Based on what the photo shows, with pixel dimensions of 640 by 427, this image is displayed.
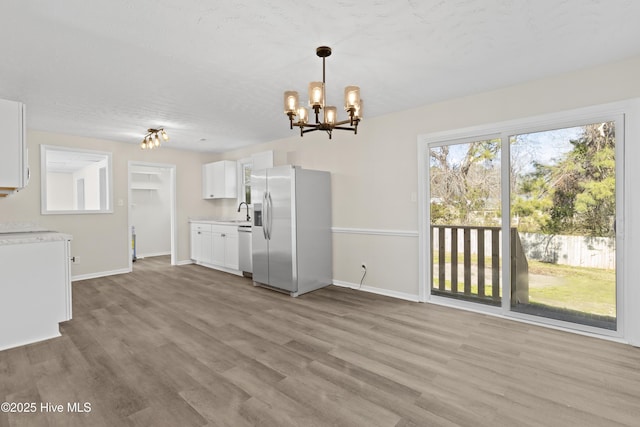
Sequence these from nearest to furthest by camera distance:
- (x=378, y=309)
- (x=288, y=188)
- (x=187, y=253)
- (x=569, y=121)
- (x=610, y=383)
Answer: (x=610, y=383) → (x=569, y=121) → (x=378, y=309) → (x=288, y=188) → (x=187, y=253)

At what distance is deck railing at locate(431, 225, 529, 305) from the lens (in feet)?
10.8

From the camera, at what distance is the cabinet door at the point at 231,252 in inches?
216

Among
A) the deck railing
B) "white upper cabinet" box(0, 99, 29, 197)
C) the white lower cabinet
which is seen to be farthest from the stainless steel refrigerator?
"white upper cabinet" box(0, 99, 29, 197)

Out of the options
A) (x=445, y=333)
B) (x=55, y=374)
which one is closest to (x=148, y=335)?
(x=55, y=374)

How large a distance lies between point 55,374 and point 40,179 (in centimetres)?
385

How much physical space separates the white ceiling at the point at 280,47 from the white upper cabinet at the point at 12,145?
32cm

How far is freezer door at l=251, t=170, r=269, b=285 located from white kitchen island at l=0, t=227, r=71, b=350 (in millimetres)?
2222

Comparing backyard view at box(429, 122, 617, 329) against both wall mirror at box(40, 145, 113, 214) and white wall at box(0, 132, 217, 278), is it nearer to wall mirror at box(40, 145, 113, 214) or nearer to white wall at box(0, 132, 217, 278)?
white wall at box(0, 132, 217, 278)

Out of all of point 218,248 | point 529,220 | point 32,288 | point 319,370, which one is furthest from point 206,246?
point 529,220

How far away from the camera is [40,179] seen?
4750 millimetres

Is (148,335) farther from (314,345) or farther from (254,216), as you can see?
(254,216)

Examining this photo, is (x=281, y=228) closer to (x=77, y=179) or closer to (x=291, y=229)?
(x=291, y=229)

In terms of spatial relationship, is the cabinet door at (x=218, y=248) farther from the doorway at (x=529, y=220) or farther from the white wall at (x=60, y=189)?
the white wall at (x=60, y=189)

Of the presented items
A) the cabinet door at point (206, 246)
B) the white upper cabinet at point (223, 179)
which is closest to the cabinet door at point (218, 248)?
the cabinet door at point (206, 246)
